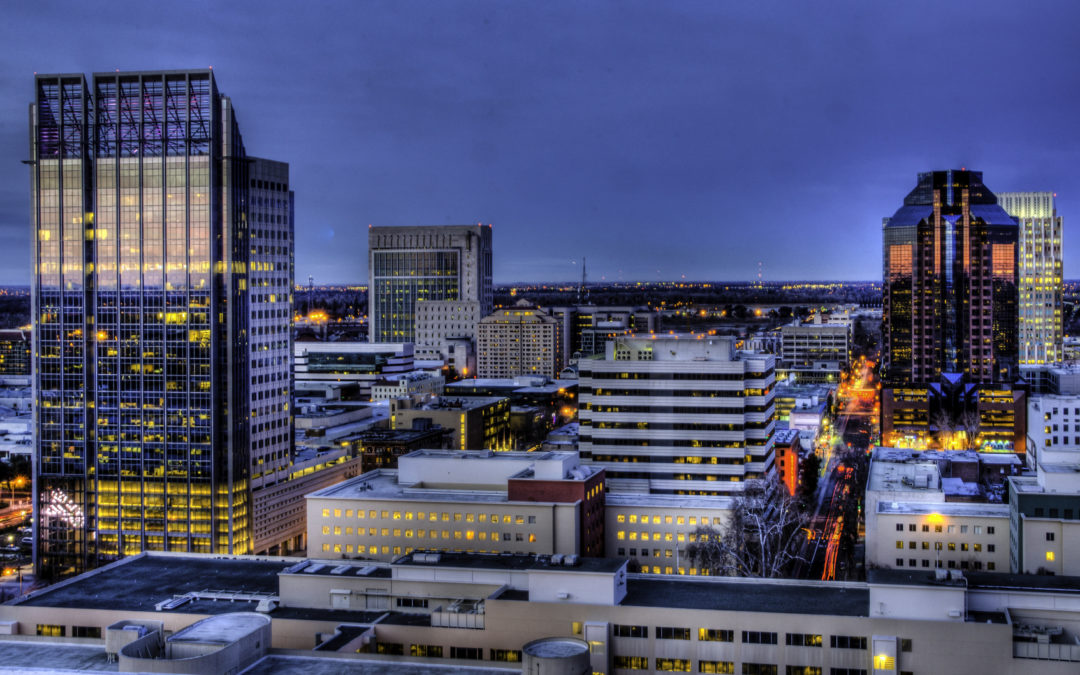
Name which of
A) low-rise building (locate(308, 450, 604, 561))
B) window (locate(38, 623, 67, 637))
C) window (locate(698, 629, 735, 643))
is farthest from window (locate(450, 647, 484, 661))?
low-rise building (locate(308, 450, 604, 561))

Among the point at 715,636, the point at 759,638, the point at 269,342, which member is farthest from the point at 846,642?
the point at 269,342

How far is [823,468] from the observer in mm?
129875

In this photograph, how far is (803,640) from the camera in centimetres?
4503

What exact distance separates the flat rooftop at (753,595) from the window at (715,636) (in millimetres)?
991

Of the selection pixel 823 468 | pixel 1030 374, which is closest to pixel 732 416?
pixel 823 468

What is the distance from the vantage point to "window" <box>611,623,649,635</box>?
46.2 m

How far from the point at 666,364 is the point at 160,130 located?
147 feet

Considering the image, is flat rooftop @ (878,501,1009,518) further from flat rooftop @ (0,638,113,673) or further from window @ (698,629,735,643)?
flat rooftop @ (0,638,113,673)

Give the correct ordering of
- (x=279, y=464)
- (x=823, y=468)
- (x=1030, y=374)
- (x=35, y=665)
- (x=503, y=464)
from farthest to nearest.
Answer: (x=1030, y=374) → (x=823, y=468) → (x=279, y=464) → (x=503, y=464) → (x=35, y=665)

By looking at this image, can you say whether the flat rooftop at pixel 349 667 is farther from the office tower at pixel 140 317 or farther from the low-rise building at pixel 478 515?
the office tower at pixel 140 317

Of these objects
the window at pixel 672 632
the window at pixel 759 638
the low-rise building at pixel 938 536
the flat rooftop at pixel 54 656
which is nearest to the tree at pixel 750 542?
the low-rise building at pixel 938 536

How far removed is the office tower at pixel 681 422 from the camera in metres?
87.5

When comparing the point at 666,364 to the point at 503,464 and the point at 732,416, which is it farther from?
the point at 503,464

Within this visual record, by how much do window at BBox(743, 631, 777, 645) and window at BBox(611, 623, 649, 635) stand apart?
408 cm
